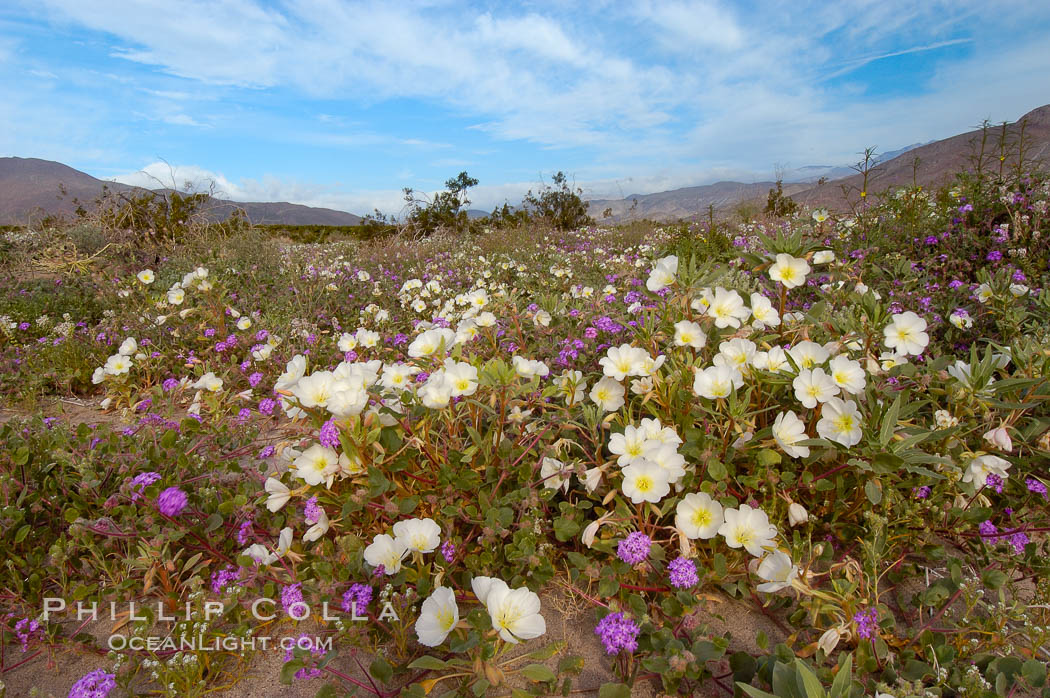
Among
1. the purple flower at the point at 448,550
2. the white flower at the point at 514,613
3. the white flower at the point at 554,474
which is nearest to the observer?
the white flower at the point at 514,613

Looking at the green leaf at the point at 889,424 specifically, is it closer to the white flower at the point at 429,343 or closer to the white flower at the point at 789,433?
the white flower at the point at 789,433

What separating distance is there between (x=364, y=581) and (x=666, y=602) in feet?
3.05

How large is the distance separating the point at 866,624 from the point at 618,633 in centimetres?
61

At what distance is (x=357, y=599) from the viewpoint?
4.90ft

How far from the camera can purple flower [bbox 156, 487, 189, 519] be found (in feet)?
5.58

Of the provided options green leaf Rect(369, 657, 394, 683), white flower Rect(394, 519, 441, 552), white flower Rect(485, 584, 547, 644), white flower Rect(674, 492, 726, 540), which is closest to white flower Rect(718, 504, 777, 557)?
white flower Rect(674, 492, 726, 540)

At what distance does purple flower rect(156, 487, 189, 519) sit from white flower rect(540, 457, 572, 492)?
1.23 metres

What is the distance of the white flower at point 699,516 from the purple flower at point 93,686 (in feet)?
5.33

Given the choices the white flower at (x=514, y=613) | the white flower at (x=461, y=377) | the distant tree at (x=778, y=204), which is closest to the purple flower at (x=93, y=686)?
the white flower at (x=514, y=613)

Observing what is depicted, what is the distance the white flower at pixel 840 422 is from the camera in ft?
4.87

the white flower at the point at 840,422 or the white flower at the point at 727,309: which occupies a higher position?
the white flower at the point at 727,309

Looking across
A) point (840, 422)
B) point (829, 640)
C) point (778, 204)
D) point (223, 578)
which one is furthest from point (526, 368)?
point (778, 204)

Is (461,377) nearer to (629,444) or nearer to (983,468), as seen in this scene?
(629,444)

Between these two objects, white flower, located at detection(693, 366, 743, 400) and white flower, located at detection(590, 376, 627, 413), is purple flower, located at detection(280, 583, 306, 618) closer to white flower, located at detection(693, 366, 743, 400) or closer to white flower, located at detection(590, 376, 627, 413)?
white flower, located at detection(590, 376, 627, 413)
